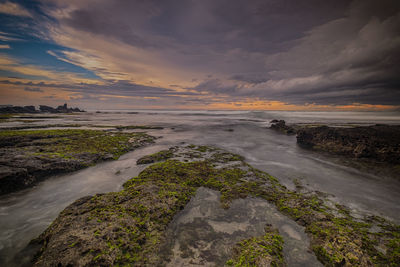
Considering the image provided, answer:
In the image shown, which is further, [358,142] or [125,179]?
[358,142]

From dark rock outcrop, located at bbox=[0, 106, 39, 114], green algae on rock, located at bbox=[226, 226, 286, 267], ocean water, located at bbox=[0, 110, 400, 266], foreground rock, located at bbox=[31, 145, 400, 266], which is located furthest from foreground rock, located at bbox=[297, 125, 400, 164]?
dark rock outcrop, located at bbox=[0, 106, 39, 114]

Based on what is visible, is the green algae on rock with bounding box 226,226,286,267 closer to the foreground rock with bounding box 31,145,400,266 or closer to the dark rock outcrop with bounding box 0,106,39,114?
the foreground rock with bounding box 31,145,400,266

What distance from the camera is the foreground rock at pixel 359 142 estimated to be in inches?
563

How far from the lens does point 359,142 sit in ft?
54.9

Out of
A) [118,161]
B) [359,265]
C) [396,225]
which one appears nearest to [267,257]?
[359,265]

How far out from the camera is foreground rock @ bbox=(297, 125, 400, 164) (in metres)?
14.3

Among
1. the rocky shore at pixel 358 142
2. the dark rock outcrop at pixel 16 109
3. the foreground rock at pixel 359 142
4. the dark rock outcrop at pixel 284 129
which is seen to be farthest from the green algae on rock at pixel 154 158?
the dark rock outcrop at pixel 16 109

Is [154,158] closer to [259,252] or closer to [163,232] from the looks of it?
[163,232]

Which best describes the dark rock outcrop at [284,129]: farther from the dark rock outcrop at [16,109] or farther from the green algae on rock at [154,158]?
the dark rock outcrop at [16,109]

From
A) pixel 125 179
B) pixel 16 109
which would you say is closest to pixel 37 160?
pixel 125 179

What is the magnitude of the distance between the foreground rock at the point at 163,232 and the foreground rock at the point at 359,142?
1155 centimetres

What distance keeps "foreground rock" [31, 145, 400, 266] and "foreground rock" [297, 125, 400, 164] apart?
11.6 meters

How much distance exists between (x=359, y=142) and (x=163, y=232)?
71.0 ft

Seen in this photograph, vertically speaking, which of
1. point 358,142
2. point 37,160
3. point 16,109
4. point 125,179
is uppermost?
point 16,109
